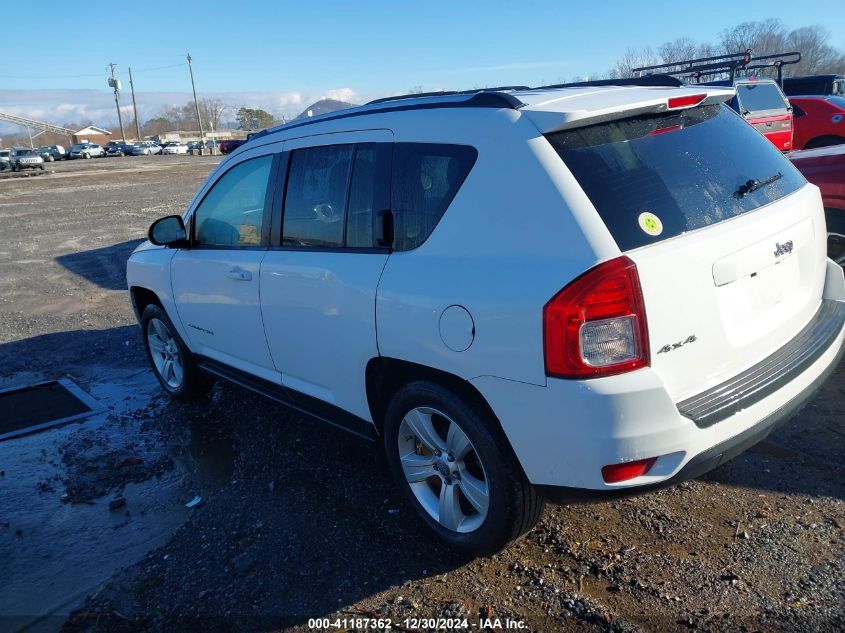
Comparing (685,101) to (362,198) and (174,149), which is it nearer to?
(362,198)

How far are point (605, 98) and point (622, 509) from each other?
1.94 m

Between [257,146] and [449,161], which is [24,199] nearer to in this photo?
[257,146]

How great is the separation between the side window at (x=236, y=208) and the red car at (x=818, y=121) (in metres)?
13.1

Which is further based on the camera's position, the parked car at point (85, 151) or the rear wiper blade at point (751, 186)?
the parked car at point (85, 151)

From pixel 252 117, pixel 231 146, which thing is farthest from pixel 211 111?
pixel 231 146

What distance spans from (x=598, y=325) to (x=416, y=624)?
54.9 inches

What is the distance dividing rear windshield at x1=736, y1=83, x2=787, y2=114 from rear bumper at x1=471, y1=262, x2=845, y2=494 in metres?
10.1

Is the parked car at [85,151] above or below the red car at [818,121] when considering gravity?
above

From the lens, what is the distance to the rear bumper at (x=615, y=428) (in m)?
2.36

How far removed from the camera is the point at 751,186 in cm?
296

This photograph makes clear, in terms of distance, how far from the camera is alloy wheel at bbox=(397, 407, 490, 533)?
293 cm

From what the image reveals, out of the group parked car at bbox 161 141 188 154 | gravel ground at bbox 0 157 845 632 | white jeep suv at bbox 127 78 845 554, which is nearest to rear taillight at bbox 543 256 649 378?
white jeep suv at bbox 127 78 845 554

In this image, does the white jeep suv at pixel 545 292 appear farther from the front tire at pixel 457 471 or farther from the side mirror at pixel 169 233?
the side mirror at pixel 169 233

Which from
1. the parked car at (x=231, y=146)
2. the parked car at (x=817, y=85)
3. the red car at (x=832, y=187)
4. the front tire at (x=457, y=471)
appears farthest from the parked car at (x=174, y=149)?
the front tire at (x=457, y=471)
